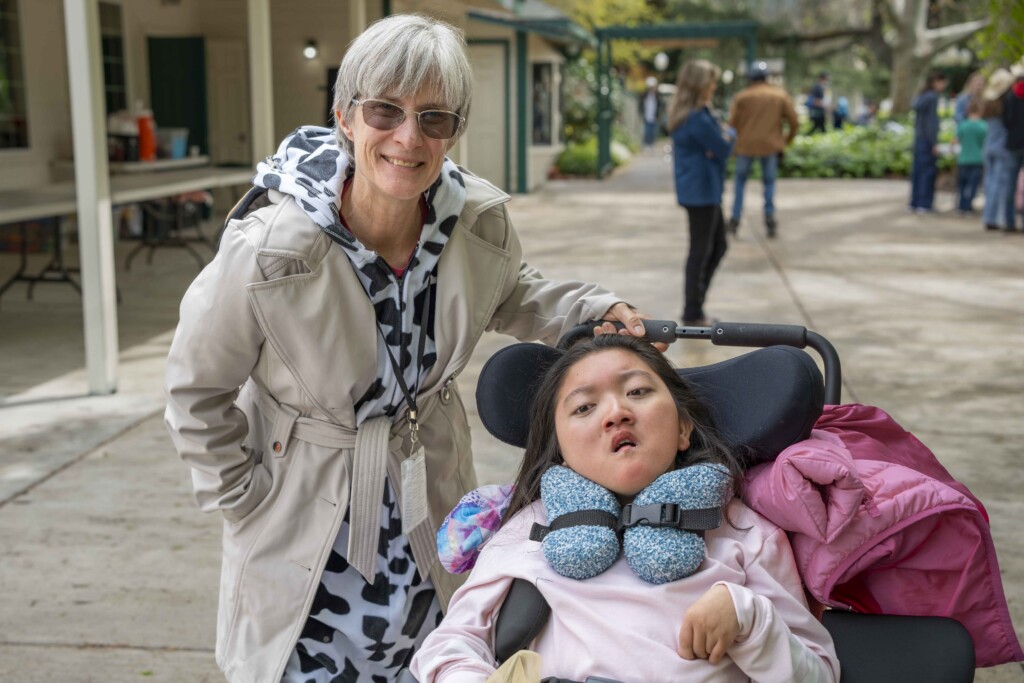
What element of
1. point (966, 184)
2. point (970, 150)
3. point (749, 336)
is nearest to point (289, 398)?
point (749, 336)

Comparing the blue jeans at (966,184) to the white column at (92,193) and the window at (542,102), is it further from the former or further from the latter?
the white column at (92,193)

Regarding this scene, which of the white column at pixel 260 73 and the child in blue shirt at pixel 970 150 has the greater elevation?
the white column at pixel 260 73

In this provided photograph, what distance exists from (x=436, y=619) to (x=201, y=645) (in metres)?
1.45

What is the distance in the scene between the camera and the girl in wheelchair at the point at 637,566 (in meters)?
2.04

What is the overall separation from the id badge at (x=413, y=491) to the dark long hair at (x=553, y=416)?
0.21 m

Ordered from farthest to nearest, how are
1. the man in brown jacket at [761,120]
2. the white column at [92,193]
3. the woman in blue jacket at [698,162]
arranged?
the man in brown jacket at [761,120] → the woman in blue jacket at [698,162] → the white column at [92,193]

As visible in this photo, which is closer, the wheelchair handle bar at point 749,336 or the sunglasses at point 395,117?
the sunglasses at point 395,117

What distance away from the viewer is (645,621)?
6.89 feet

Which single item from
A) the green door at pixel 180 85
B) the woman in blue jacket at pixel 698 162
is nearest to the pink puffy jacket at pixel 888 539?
the woman in blue jacket at pixel 698 162

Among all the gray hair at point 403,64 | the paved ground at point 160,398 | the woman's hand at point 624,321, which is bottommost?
the paved ground at point 160,398

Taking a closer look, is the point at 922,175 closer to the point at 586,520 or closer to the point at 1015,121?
the point at 1015,121

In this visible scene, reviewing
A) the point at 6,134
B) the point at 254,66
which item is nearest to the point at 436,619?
the point at 254,66

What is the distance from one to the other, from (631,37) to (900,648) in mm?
23419

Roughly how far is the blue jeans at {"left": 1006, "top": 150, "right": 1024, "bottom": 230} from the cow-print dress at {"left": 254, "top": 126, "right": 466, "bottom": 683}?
12.9m
